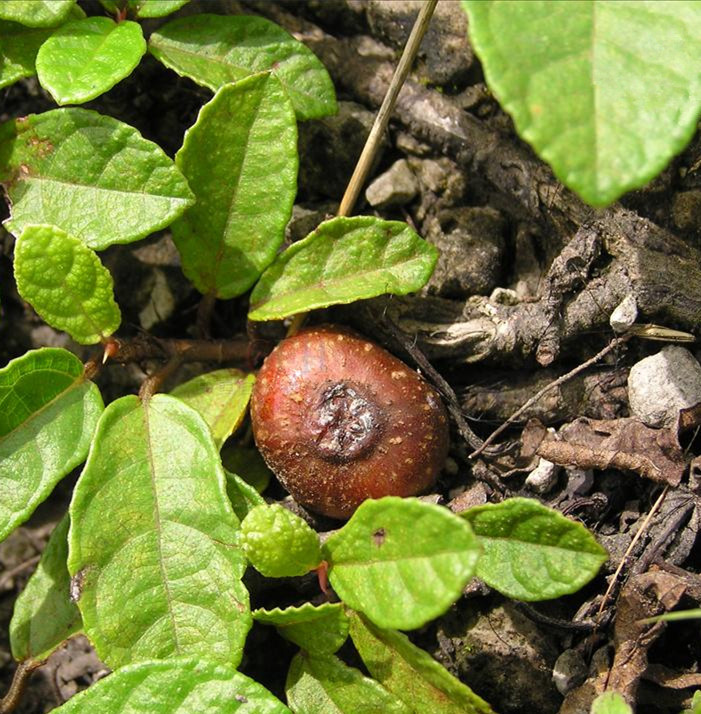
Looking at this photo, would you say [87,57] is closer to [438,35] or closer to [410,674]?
[438,35]

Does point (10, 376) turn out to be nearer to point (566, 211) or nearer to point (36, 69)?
point (36, 69)

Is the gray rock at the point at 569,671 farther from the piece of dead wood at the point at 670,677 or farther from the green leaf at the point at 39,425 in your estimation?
the green leaf at the point at 39,425

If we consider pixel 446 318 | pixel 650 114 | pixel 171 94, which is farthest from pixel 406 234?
pixel 171 94

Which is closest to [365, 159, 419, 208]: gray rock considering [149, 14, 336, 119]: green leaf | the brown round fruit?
[149, 14, 336, 119]: green leaf

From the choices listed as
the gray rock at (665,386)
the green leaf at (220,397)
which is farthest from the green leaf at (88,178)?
the gray rock at (665,386)

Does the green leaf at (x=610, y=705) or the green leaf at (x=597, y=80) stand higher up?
the green leaf at (x=597, y=80)

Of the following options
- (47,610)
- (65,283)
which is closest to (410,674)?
(47,610)

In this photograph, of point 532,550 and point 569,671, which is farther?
point 569,671
